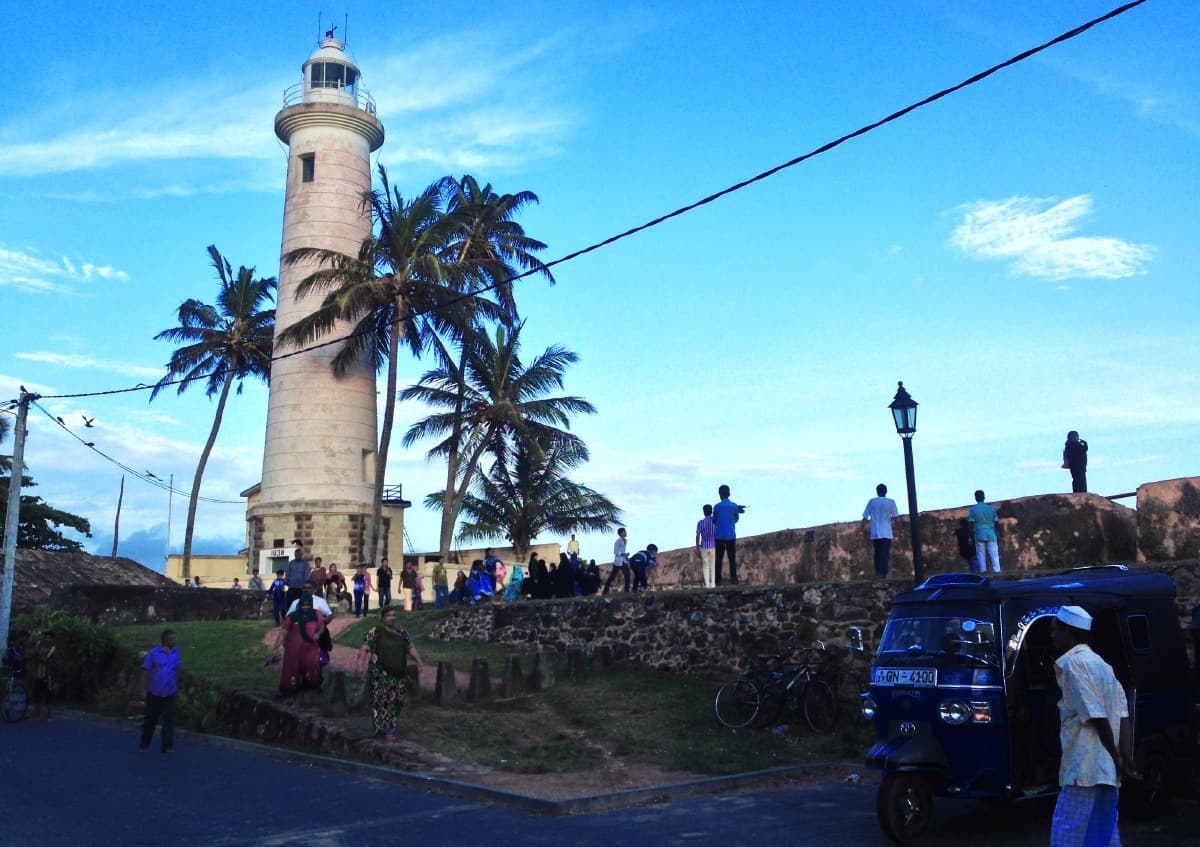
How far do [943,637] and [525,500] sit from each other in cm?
2727

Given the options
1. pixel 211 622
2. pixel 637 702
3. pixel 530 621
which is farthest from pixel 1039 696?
pixel 211 622

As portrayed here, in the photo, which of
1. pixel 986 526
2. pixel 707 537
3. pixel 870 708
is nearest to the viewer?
pixel 870 708

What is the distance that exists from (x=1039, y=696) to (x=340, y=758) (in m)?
7.01

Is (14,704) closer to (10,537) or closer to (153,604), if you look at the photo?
(10,537)

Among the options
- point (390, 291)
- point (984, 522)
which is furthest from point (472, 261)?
point (984, 522)

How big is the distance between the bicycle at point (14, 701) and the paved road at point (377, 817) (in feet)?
16.8

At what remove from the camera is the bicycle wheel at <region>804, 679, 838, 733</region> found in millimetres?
12383

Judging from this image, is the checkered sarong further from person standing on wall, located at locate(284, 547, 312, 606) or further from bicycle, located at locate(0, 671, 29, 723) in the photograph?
person standing on wall, located at locate(284, 547, 312, 606)

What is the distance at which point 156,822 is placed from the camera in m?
8.41

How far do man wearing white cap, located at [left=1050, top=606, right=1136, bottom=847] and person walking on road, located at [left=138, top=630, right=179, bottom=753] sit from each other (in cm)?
992

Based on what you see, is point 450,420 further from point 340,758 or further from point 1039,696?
point 1039,696

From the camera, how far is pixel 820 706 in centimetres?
1249

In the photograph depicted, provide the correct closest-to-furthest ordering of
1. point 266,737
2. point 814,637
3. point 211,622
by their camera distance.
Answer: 1. point 266,737
2. point 814,637
3. point 211,622

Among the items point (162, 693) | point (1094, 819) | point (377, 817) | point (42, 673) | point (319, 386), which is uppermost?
point (319, 386)
